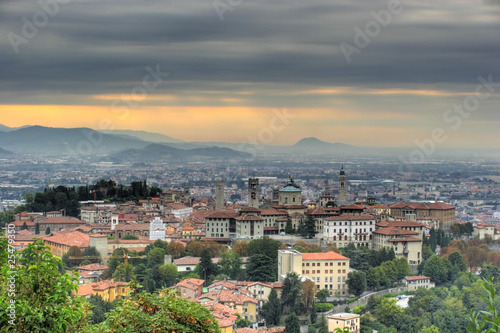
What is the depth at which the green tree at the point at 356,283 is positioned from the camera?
26.3 m

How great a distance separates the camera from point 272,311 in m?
23.6

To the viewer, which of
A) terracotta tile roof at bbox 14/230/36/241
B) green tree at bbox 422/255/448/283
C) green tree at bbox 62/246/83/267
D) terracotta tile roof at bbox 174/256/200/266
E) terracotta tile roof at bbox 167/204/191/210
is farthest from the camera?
terracotta tile roof at bbox 167/204/191/210

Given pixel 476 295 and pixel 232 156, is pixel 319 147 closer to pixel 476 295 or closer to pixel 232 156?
pixel 232 156

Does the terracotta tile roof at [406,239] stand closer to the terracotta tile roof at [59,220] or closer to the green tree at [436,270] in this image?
the green tree at [436,270]

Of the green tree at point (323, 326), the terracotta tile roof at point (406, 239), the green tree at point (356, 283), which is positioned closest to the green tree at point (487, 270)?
the terracotta tile roof at point (406, 239)

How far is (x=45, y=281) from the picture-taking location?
247 inches

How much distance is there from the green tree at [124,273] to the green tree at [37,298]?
19.6 metres

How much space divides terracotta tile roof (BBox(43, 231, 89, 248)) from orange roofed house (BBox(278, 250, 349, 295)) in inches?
291

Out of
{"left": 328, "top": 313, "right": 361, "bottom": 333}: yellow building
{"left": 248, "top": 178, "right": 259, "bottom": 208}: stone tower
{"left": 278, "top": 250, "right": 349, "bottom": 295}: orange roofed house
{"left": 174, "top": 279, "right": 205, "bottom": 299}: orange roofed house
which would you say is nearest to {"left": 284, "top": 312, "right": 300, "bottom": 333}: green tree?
{"left": 328, "top": 313, "right": 361, "bottom": 333}: yellow building

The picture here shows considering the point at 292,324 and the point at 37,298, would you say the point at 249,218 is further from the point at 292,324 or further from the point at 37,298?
the point at 37,298

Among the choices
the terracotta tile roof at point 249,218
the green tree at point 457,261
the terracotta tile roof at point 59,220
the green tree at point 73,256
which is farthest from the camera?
the terracotta tile roof at point 59,220

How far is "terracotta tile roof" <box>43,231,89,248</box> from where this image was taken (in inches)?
1182

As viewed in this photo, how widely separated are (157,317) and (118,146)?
134819 mm

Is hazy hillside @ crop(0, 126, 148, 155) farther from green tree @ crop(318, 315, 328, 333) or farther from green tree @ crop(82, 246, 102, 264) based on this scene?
green tree @ crop(318, 315, 328, 333)
